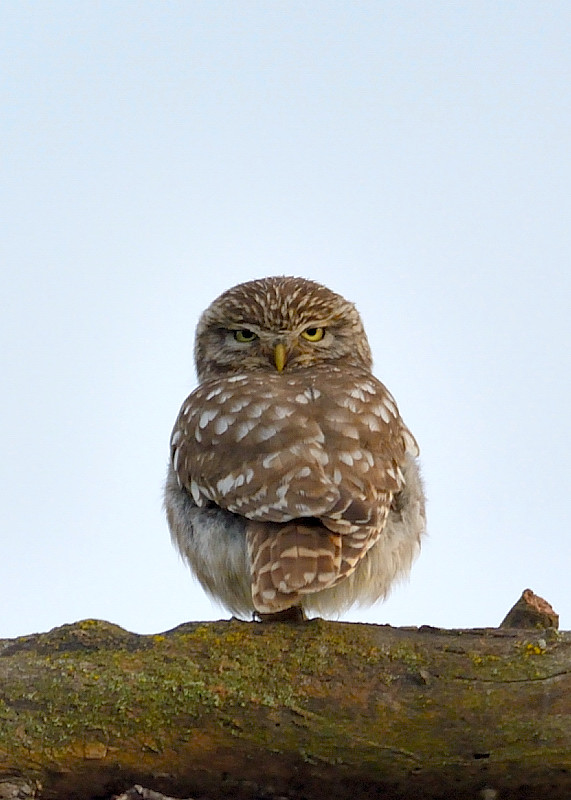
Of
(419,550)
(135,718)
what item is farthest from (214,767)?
(419,550)

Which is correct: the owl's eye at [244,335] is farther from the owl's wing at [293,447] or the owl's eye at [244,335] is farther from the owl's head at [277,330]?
the owl's wing at [293,447]

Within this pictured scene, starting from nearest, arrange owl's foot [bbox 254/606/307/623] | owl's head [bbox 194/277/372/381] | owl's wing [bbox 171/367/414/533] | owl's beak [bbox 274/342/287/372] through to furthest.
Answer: owl's foot [bbox 254/606/307/623], owl's wing [bbox 171/367/414/533], owl's beak [bbox 274/342/287/372], owl's head [bbox 194/277/372/381]

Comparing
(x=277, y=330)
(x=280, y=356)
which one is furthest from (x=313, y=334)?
(x=280, y=356)

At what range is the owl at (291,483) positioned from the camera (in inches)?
134

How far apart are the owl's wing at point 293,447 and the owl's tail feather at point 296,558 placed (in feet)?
0.16

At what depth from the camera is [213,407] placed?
434 centimetres

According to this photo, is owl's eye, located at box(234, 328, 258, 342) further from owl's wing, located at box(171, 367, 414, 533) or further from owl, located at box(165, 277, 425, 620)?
owl's wing, located at box(171, 367, 414, 533)

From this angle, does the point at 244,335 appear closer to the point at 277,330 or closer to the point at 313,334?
the point at 277,330

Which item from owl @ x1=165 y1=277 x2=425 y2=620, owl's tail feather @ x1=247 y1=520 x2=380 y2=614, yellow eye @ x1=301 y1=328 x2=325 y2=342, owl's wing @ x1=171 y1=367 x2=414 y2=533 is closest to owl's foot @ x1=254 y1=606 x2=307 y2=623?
owl @ x1=165 y1=277 x2=425 y2=620

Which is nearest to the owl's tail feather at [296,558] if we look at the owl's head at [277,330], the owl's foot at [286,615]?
the owl's foot at [286,615]

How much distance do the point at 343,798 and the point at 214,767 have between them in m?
0.34

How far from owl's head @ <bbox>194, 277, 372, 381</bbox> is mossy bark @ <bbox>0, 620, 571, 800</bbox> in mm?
2560

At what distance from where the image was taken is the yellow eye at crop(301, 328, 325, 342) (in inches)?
210

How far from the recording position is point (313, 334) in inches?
212
